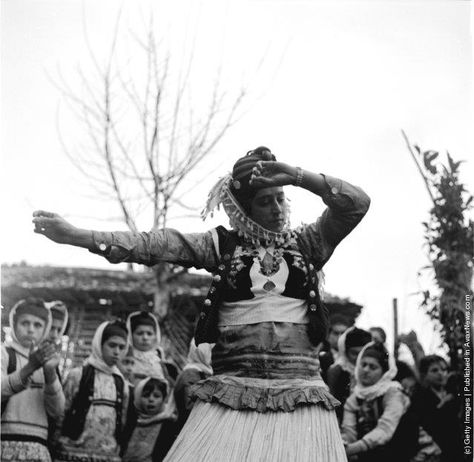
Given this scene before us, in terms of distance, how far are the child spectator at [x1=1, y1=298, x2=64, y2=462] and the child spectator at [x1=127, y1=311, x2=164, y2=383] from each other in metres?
1.41

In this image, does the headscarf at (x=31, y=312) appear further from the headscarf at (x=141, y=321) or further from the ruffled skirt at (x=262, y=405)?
the ruffled skirt at (x=262, y=405)

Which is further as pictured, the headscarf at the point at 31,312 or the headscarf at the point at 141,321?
the headscarf at the point at 141,321

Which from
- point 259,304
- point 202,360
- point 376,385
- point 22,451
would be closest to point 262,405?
point 259,304

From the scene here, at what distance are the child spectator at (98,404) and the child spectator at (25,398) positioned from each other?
250 mm

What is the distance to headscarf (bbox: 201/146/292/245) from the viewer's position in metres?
3.47

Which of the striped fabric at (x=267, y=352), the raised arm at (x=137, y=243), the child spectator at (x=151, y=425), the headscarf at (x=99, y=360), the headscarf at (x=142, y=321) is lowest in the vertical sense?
the child spectator at (x=151, y=425)

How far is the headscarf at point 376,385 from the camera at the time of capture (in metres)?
6.87

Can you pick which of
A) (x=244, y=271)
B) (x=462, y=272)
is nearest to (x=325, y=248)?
(x=244, y=271)

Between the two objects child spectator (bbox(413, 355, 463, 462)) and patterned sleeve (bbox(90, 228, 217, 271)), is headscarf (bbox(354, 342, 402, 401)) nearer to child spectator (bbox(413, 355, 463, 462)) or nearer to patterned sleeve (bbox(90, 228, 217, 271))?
child spectator (bbox(413, 355, 463, 462))

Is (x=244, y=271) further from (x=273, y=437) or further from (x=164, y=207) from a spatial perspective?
(x=164, y=207)

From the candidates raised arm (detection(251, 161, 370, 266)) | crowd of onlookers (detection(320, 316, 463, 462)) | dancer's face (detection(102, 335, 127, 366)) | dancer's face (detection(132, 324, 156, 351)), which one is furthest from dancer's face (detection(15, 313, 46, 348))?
raised arm (detection(251, 161, 370, 266))

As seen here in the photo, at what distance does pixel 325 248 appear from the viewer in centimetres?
360

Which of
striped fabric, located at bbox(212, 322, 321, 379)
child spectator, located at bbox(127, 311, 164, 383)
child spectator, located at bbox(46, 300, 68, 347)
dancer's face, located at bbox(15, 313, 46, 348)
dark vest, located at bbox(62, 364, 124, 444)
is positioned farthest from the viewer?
child spectator, located at bbox(127, 311, 164, 383)

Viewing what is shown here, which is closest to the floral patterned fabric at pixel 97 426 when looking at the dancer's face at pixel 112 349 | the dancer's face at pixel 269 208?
the dancer's face at pixel 112 349
